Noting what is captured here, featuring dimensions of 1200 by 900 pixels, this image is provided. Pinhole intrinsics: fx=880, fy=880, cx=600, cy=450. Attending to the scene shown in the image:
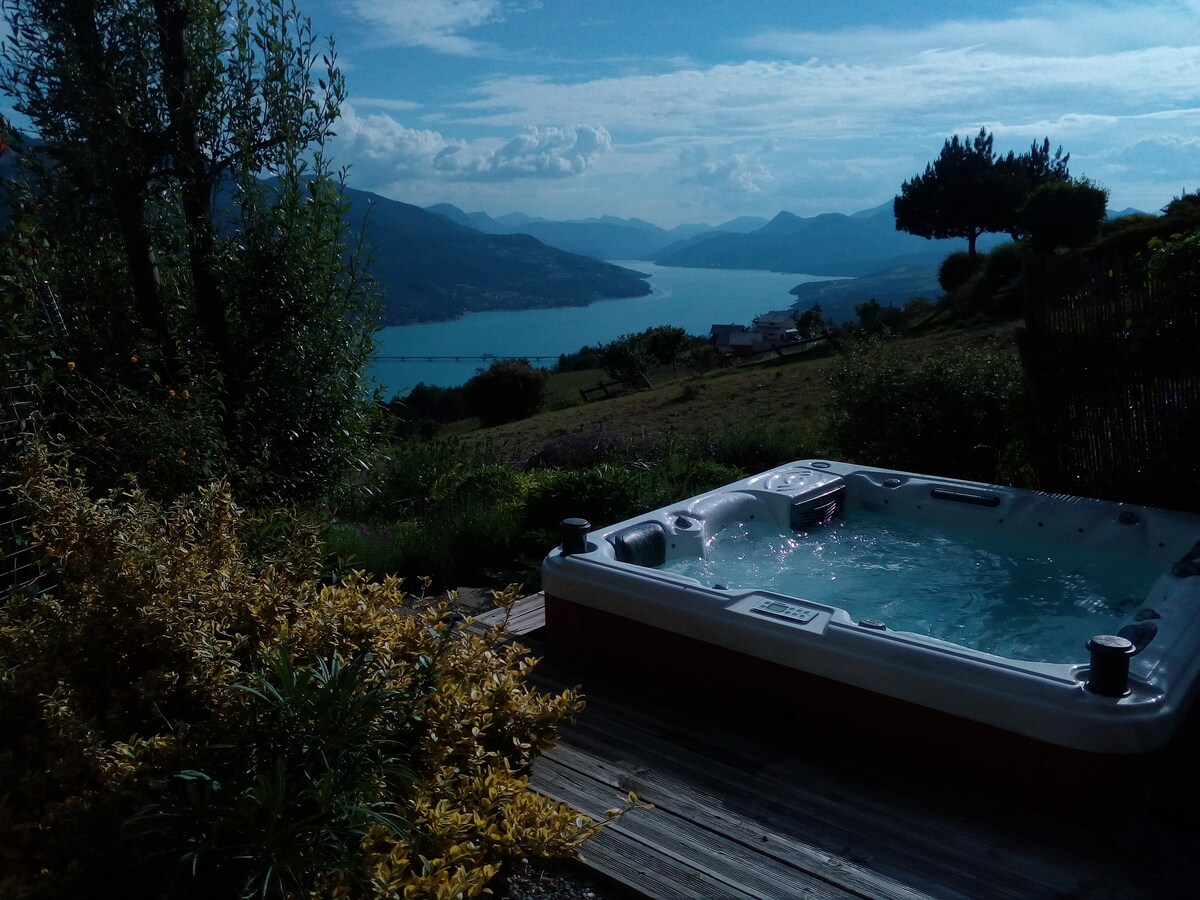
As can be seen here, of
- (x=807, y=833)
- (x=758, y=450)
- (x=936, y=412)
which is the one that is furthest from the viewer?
(x=758, y=450)

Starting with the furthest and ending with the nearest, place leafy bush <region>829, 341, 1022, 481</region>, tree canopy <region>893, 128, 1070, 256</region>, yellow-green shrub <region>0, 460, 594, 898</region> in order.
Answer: tree canopy <region>893, 128, 1070, 256</region> → leafy bush <region>829, 341, 1022, 481</region> → yellow-green shrub <region>0, 460, 594, 898</region>

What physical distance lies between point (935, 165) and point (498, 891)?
31.1m

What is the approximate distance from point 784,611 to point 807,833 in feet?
2.98

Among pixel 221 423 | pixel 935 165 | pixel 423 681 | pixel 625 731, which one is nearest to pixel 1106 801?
pixel 625 731

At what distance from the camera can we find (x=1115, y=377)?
486cm

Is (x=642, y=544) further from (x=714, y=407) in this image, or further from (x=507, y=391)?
(x=507, y=391)

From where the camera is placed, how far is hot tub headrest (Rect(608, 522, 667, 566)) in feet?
14.0

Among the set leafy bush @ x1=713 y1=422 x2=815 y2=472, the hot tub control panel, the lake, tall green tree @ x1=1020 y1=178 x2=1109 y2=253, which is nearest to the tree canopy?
the lake

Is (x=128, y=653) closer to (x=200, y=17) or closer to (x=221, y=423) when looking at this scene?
(x=221, y=423)

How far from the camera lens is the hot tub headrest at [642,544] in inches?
168

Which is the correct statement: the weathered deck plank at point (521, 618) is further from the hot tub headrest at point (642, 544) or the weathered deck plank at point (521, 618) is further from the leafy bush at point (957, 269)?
the leafy bush at point (957, 269)

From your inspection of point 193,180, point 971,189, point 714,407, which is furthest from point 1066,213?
point 193,180

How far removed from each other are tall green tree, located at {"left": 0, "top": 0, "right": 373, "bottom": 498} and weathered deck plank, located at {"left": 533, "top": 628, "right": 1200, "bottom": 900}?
242 centimetres

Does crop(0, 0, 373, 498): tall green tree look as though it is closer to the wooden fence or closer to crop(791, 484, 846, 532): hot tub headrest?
crop(791, 484, 846, 532): hot tub headrest
